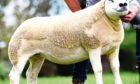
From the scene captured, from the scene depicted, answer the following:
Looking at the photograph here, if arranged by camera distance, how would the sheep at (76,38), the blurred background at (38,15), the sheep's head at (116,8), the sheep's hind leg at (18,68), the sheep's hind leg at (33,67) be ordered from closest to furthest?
1. the sheep's head at (116,8)
2. the sheep at (76,38)
3. the sheep's hind leg at (18,68)
4. the sheep's hind leg at (33,67)
5. the blurred background at (38,15)

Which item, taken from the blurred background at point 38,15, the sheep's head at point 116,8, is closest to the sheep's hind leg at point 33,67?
the sheep's head at point 116,8

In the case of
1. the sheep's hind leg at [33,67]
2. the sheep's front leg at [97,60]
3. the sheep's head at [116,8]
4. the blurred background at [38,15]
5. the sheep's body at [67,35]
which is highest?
the sheep's head at [116,8]

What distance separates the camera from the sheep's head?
2.71 m

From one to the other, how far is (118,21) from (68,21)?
50 cm

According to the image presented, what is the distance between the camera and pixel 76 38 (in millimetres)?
2936

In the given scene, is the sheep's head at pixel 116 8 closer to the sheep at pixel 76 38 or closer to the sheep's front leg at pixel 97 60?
the sheep at pixel 76 38

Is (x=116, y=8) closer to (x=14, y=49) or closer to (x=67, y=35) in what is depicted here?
(x=67, y=35)

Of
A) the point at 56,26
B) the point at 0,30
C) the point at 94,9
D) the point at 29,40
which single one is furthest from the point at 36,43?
the point at 0,30

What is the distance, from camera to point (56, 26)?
3.06 m

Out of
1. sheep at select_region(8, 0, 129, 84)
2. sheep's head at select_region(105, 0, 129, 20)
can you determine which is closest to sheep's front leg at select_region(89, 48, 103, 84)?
sheep at select_region(8, 0, 129, 84)

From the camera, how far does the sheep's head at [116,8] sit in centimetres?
271

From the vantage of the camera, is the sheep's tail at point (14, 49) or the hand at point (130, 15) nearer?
the hand at point (130, 15)

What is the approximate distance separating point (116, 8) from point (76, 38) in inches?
19.4

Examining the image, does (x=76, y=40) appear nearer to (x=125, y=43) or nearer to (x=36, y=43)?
(x=36, y=43)
